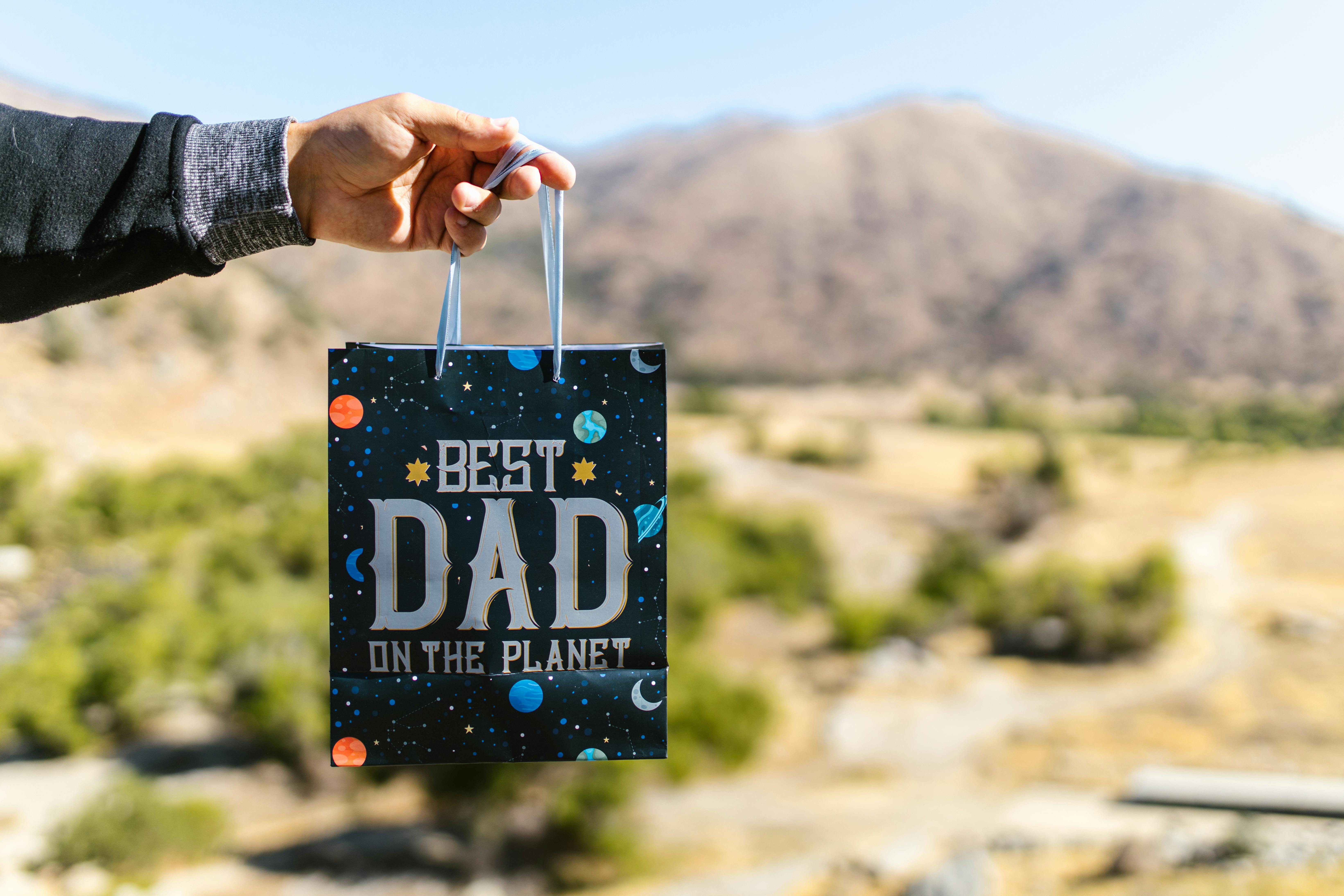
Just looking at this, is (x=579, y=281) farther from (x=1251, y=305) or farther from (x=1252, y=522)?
(x=1252, y=522)

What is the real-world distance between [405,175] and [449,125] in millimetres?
190

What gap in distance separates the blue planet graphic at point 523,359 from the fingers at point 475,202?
0.21 meters

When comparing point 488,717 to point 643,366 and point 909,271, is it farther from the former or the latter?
point 909,271

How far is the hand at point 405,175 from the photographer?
4.56 ft

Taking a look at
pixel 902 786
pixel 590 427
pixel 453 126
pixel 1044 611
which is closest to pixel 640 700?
pixel 590 427

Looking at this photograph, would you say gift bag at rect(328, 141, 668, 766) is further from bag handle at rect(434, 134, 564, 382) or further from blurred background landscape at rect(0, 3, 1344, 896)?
blurred background landscape at rect(0, 3, 1344, 896)

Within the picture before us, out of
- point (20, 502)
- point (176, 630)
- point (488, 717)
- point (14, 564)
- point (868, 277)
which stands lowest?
point (176, 630)

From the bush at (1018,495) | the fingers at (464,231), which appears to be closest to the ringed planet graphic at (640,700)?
the fingers at (464,231)

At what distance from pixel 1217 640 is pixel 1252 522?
33.4 feet

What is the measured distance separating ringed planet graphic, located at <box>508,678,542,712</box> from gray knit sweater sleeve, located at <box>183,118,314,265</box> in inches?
30.3

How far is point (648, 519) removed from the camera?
1438 millimetres

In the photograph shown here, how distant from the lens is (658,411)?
1.41 metres

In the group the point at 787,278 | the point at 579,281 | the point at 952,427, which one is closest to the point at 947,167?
the point at 787,278

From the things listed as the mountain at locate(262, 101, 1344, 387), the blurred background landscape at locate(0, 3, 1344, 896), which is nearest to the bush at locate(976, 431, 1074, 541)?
the blurred background landscape at locate(0, 3, 1344, 896)
